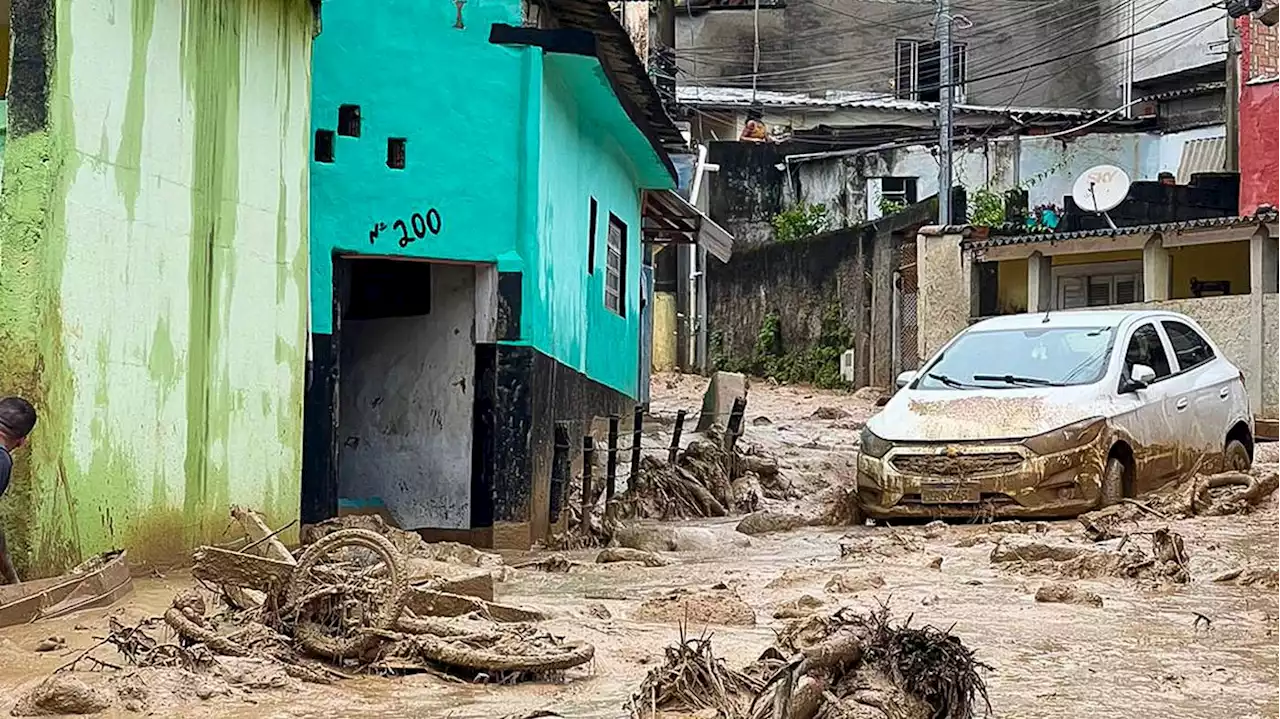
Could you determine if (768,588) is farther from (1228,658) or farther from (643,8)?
(643,8)

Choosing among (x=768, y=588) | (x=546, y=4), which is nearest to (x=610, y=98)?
(x=546, y=4)

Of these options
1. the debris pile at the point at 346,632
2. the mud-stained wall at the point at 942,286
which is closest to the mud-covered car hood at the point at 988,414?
the debris pile at the point at 346,632

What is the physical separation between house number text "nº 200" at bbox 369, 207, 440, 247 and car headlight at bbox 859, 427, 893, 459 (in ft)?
11.9

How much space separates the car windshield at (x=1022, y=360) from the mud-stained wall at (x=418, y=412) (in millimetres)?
3686

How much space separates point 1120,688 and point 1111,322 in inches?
308

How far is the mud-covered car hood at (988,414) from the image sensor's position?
11.8m

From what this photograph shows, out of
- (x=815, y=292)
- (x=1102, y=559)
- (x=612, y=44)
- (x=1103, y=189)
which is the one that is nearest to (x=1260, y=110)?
(x=1103, y=189)

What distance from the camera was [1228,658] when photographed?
6383 millimetres

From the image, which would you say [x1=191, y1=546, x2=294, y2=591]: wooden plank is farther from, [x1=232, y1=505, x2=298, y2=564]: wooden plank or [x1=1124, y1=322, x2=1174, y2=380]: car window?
[x1=1124, y1=322, x2=1174, y2=380]: car window

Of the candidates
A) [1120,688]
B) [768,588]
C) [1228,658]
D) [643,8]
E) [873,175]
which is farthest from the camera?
[873,175]

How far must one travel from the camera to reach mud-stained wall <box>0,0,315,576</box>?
23.1ft

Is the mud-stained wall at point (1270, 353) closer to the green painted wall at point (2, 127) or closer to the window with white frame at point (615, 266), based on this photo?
the window with white frame at point (615, 266)

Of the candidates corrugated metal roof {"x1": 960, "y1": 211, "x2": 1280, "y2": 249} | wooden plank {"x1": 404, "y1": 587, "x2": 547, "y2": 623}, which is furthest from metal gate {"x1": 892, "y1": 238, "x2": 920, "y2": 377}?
wooden plank {"x1": 404, "y1": 587, "x2": 547, "y2": 623}

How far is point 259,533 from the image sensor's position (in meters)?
8.73
